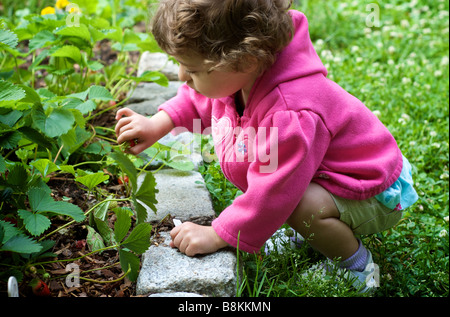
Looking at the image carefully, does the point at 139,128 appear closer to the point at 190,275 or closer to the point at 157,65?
the point at 190,275

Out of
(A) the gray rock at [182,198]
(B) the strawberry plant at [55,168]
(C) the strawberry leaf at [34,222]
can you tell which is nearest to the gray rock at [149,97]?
(B) the strawberry plant at [55,168]

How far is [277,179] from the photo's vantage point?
1.39 metres

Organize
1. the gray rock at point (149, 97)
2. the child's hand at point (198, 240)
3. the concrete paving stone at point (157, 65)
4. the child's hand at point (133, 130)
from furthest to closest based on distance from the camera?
the concrete paving stone at point (157, 65)
the gray rock at point (149, 97)
the child's hand at point (133, 130)
the child's hand at point (198, 240)

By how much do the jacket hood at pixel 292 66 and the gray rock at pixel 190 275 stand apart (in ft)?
1.57

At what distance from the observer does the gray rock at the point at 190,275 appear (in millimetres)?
1416

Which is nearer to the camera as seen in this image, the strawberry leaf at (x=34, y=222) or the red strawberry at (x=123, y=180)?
the strawberry leaf at (x=34, y=222)

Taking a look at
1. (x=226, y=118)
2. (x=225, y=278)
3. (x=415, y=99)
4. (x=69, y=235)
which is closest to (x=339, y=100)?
(x=226, y=118)

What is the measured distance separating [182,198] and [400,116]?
1.43 m

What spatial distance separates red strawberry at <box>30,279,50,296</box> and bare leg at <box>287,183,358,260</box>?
717 millimetres

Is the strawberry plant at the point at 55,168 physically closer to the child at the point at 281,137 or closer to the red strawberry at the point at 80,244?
the red strawberry at the point at 80,244

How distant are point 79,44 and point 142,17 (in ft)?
4.82

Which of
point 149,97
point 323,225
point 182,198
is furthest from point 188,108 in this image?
point 149,97

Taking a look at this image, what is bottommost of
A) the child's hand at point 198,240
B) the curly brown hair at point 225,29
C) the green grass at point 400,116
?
the green grass at point 400,116
